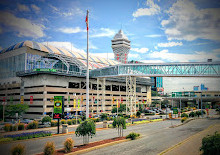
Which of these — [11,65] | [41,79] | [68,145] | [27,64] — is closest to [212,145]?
[68,145]

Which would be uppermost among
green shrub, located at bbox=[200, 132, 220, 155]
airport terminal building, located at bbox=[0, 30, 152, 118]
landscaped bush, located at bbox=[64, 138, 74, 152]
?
airport terminal building, located at bbox=[0, 30, 152, 118]

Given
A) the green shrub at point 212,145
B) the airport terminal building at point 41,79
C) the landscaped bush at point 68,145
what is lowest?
the landscaped bush at point 68,145

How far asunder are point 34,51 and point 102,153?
6819 cm

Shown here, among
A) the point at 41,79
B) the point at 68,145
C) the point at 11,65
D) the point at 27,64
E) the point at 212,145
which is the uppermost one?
the point at 11,65

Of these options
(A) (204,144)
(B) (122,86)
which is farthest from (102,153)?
(B) (122,86)

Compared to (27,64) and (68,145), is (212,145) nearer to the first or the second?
(68,145)

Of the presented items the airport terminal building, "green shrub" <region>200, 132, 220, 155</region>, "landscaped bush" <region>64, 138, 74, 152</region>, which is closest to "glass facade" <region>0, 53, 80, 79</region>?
the airport terminal building

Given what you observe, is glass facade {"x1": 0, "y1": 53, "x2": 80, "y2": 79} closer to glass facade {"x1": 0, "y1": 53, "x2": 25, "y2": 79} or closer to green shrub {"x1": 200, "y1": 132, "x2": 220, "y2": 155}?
glass facade {"x1": 0, "y1": 53, "x2": 25, "y2": 79}

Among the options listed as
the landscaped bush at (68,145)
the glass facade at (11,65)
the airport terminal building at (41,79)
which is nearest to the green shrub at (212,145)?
the landscaped bush at (68,145)

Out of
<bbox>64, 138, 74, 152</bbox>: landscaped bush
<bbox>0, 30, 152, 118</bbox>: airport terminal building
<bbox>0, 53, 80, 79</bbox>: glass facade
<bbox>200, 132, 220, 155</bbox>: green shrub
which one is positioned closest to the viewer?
<bbox>200, 132, 220, 155</bbox>: green shrub

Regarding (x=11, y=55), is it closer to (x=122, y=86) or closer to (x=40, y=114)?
(x=40, y=114)

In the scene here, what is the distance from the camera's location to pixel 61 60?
79688mm

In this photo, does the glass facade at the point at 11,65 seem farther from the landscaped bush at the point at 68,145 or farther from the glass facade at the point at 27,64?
the landscaped bush at the point at 68,145

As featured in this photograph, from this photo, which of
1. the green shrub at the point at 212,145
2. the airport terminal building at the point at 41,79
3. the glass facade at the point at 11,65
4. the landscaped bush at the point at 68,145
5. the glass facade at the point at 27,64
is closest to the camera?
the green shrub at the point at 212,145
